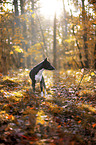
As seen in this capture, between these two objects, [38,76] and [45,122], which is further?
[38,76]

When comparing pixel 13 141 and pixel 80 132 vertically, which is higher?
pixel 13 141

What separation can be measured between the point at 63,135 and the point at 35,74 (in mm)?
3911

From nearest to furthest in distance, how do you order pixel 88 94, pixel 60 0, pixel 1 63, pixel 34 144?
pixel 34 144 → pixel 88 94 → pixel 1 63 → pixel 60 0

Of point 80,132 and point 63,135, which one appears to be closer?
point 63,135

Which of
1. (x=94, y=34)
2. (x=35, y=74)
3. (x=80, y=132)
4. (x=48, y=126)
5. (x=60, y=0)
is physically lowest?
(x=80, y=132)

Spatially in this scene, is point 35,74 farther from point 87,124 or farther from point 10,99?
point 87,124

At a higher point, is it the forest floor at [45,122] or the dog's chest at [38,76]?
the dog's chest at [38,76]

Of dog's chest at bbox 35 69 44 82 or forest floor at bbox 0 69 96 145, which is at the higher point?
dog's chest at bbox 35 69 44 82

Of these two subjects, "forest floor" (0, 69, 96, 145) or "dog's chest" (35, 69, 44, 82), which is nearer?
"forest floor" (0, 69, 96, 145)

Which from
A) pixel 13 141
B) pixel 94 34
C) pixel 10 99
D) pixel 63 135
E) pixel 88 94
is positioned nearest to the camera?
pixel 13 141

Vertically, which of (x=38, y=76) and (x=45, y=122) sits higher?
(x=38, y=76)

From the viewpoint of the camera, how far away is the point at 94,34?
523 inches

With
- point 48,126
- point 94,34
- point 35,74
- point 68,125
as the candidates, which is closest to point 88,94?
point 35,74

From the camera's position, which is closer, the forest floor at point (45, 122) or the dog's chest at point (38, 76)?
the forest floor at point (45, 122)
